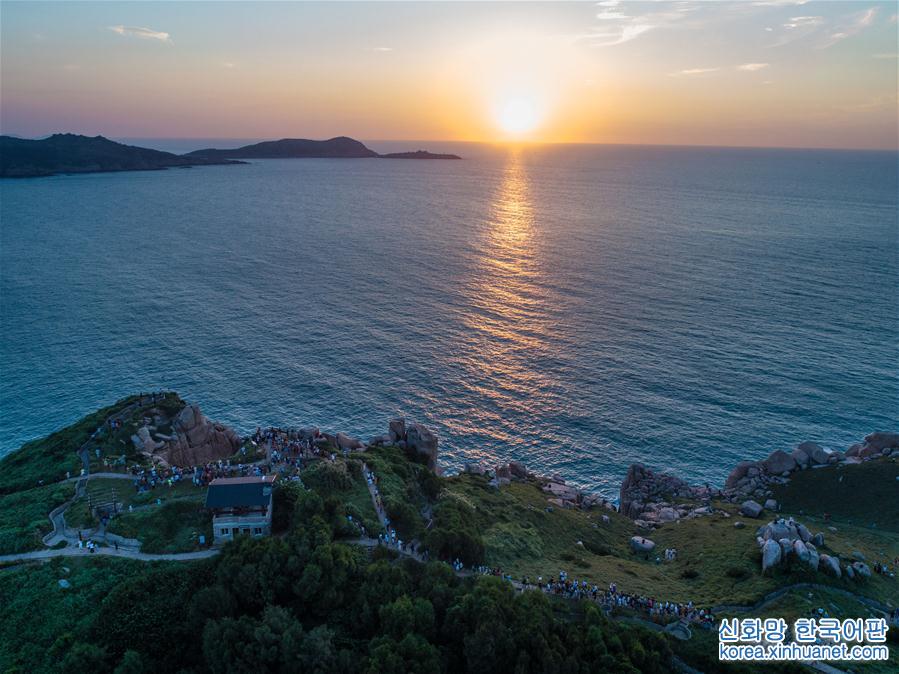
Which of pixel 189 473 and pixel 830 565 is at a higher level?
pixel 189 473

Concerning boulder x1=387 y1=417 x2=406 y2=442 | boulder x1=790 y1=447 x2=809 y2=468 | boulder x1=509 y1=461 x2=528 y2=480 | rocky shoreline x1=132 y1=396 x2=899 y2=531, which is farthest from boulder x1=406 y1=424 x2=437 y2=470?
boulder x1=790 y1=447 x2=809 y2=468

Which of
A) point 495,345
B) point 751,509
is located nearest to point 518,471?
point 751,509

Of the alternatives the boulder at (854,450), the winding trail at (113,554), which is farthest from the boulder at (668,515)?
the winding trail at (113,554)

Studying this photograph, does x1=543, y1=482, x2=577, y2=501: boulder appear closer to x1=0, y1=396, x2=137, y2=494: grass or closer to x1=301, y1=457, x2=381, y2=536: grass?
x1=301, y1=457, x2=381, y2=536: grass

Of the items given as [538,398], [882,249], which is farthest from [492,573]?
[882,249]

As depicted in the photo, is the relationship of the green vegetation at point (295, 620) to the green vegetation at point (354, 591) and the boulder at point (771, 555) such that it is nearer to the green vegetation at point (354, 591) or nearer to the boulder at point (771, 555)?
the green vegetation at point (354, 591)

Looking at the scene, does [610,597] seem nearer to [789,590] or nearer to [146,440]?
[789,590]

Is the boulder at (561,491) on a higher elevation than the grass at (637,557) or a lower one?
lower
